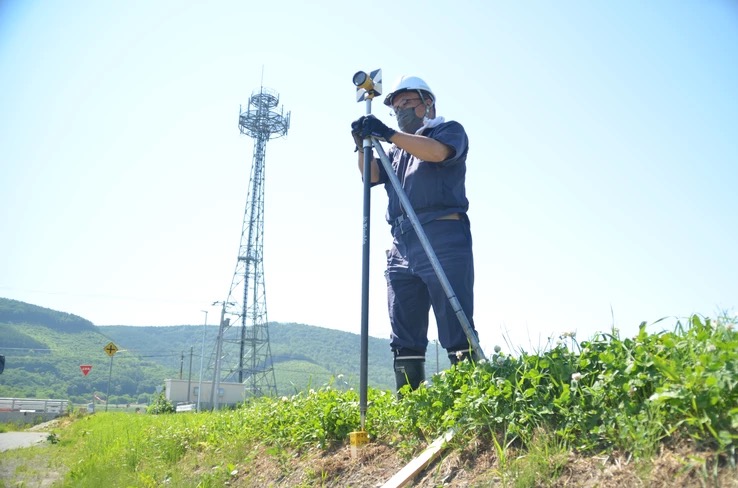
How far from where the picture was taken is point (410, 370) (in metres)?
4.11

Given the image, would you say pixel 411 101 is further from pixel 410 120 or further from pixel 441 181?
pixel 441 181

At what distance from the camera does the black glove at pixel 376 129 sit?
13.4 ft

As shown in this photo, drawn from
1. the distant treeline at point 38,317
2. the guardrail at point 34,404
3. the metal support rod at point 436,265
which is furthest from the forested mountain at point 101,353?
the metal support rod at point 436,265

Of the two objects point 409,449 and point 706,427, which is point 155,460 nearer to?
point 409,449

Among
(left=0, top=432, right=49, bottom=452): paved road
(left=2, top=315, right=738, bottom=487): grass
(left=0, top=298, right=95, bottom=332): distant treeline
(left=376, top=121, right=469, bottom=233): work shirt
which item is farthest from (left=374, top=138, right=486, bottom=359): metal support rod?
(left=0, top=298, right=95, bottom=332): distant treeline

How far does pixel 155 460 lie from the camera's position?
16.1 ft

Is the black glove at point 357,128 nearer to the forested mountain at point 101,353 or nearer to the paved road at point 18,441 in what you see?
the paved road at point 18,441

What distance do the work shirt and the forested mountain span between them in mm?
86814

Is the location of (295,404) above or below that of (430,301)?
below

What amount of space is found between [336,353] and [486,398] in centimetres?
14468

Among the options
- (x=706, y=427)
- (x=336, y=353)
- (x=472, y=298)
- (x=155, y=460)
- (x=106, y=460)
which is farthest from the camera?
(x=336, y=353)

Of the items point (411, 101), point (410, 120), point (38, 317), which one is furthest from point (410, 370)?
point (38, 317)

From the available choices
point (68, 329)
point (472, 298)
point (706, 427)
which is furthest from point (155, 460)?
point (68, 329)

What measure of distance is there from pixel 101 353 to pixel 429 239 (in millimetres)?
149469
